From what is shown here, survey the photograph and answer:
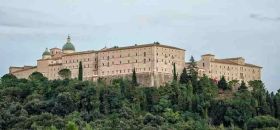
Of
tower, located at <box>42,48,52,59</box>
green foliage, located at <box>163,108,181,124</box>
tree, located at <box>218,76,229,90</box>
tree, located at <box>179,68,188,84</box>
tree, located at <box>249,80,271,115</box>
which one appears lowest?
green foliage, located at <box>163,108,181,124</box>

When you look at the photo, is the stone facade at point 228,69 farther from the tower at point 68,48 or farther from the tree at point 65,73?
the tower at point 68,48

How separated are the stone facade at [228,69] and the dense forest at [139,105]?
23.8 feet

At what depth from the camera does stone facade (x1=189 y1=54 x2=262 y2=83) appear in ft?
268

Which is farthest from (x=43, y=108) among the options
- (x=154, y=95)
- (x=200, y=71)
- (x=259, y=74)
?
(x=259, y=74)

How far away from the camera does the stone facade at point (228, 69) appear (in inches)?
3221

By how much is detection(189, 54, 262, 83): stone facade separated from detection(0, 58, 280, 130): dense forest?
7.24 meters

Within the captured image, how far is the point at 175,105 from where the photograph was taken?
67.4 m

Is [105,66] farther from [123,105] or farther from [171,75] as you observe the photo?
[123,105]

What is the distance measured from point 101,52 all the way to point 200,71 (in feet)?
34.8

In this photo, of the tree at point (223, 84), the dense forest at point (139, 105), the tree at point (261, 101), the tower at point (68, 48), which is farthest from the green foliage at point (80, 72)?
the tree at point (261, 101)

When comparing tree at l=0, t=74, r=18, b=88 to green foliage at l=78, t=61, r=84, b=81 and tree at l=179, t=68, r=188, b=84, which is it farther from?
tree at l=179, t=68, r=188, b=84

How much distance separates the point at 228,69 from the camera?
83938 millimetres

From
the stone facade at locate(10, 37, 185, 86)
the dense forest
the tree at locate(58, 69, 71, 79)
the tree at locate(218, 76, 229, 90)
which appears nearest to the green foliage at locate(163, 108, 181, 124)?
the dense forest

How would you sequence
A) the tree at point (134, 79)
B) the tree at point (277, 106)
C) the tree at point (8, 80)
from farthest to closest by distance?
1. the tree at point (8, 80)
2. the tree at point (134, 79)
3. the tree at point (277, 106)
